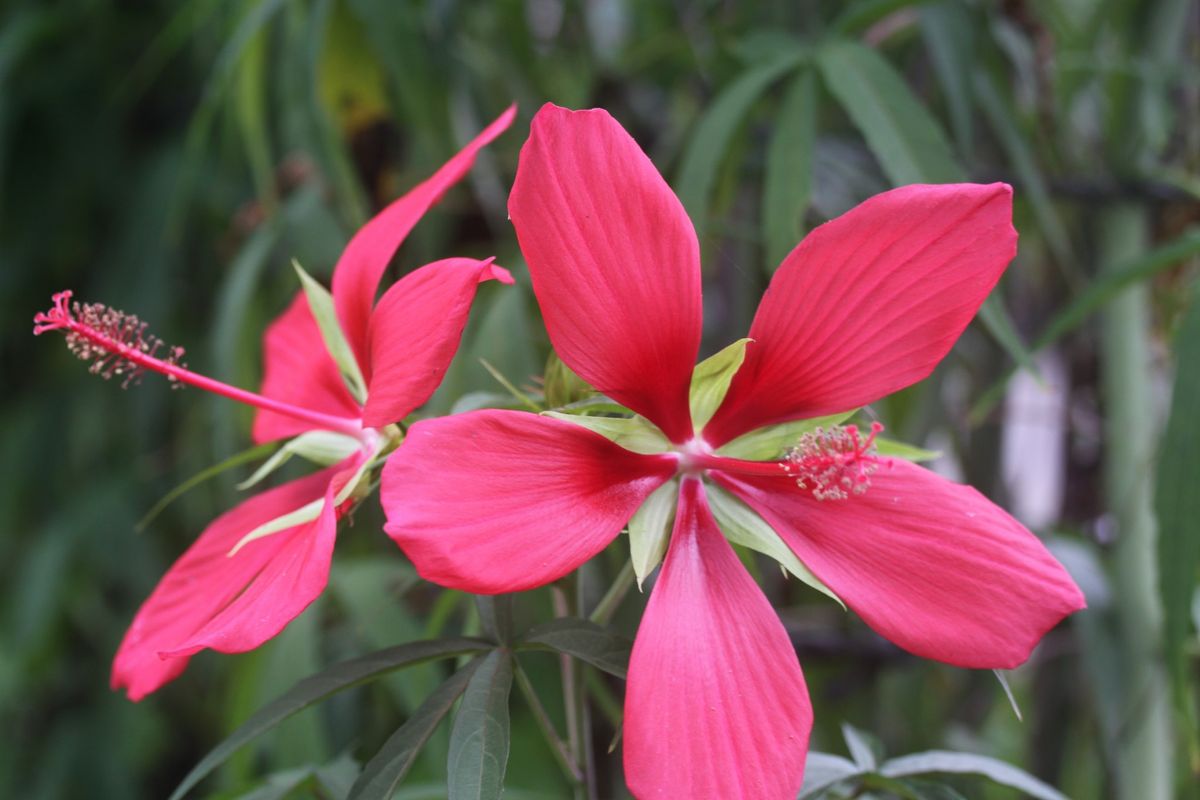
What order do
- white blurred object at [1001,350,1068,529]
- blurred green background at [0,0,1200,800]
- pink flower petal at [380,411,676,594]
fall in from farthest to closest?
1. white blurred object at [1001,350,1068,529]
2. blurred green background at [0,0,1200,800]
3. pink flower petal at [380,411,676,594]

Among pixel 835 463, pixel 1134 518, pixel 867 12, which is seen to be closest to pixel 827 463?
pixel 835 463

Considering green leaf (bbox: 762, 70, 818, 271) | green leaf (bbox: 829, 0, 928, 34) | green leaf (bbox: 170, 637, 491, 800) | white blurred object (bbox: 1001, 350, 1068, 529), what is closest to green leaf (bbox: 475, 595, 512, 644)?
green leaf (bbox: 170, 637, 491, 800)

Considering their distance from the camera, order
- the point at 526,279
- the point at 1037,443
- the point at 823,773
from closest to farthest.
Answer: the point at 823,773
the point at 526,279
the point at 1037,443

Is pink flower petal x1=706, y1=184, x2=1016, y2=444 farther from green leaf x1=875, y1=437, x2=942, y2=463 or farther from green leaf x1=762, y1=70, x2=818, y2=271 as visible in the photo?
green leaf x1=762, y1=70, x2=818, y2=271

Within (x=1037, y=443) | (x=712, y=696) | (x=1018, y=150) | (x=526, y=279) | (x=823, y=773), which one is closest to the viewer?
(x=712, y=696)

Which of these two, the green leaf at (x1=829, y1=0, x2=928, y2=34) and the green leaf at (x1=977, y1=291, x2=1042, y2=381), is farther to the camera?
the green leaf at (x1=829, y1=0, x2=928, y2=34)

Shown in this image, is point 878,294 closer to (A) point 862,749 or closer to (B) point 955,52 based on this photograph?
(A) point 862,749

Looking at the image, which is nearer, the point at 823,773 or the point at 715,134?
the point at 823,773

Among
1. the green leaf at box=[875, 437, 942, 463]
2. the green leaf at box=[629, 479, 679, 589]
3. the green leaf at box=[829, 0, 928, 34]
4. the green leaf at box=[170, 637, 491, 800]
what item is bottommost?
the green leaf at box=[170, 637, 491, 800]
